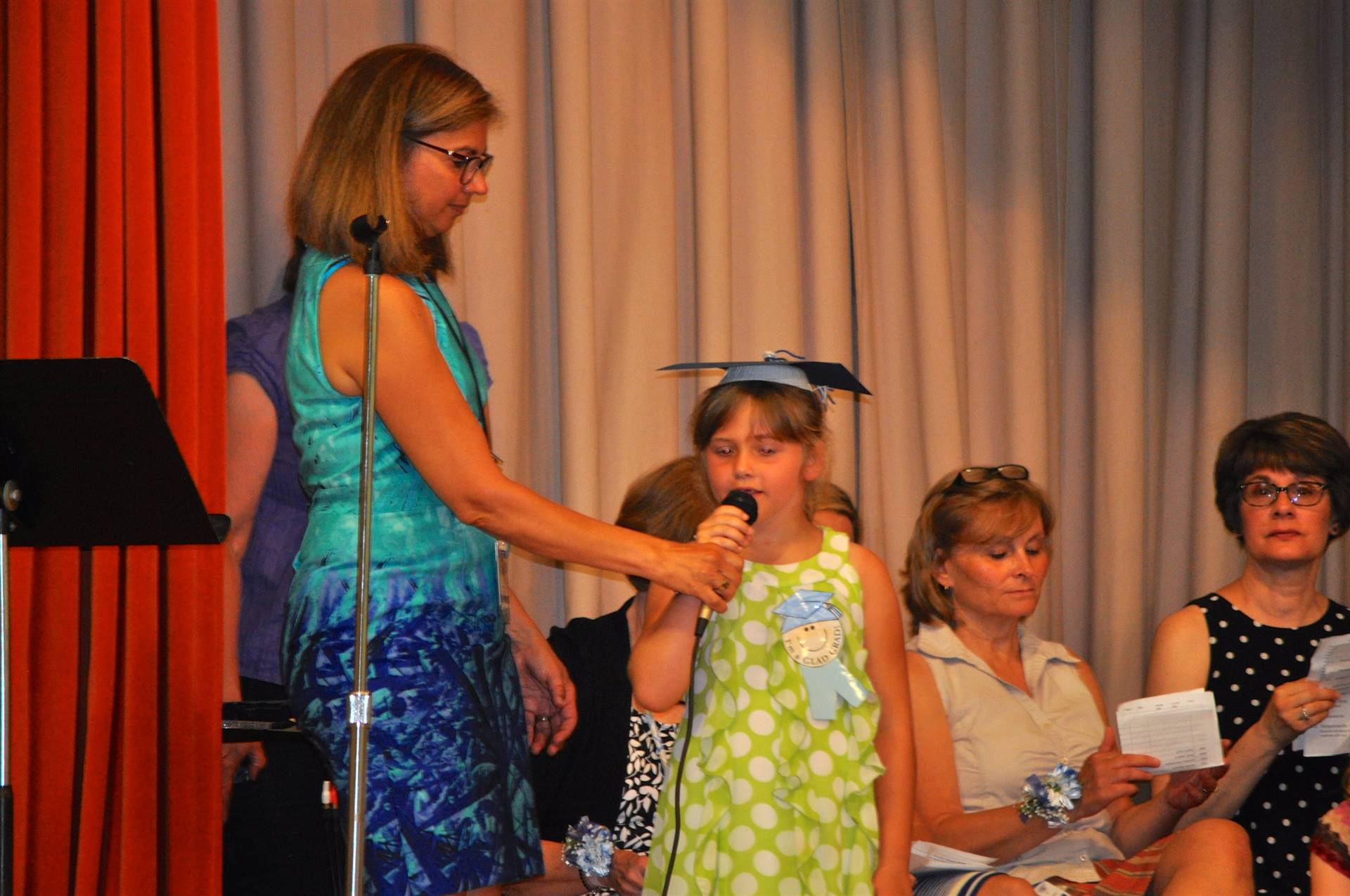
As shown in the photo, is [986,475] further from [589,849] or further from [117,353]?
[117,353]

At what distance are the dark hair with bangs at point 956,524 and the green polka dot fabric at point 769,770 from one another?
0.79m

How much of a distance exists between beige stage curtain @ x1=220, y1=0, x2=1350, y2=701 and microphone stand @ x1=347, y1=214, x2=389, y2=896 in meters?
1.51

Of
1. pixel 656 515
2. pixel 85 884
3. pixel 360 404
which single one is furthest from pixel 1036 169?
pixel 85 884

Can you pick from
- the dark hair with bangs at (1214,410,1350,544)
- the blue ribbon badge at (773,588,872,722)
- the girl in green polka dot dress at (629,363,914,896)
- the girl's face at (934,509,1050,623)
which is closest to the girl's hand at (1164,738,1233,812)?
the girl's face at (934,509,1050,623)

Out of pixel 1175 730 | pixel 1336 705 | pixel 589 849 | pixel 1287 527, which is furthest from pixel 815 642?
pixel 1287 527

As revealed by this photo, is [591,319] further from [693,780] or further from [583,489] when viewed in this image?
[693,780]

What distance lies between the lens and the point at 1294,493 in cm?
322

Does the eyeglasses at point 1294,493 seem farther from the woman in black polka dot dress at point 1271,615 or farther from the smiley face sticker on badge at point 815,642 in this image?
the smiley face sticker on badge at point 815,642

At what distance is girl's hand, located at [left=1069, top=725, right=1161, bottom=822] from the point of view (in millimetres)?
2760

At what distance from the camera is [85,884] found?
98.0 inches

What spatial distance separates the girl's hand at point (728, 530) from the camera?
7.10 feet

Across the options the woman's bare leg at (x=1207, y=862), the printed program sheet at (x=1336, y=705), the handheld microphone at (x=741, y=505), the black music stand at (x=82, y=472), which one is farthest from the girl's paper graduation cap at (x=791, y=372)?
the printed program sheet at (x=1336, y=705)

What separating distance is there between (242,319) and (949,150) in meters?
2.19

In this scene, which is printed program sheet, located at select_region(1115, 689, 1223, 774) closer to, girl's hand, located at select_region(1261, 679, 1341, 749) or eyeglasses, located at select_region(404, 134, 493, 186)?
girl's hand, located at select_region(1261, 679, 1341, 749)
